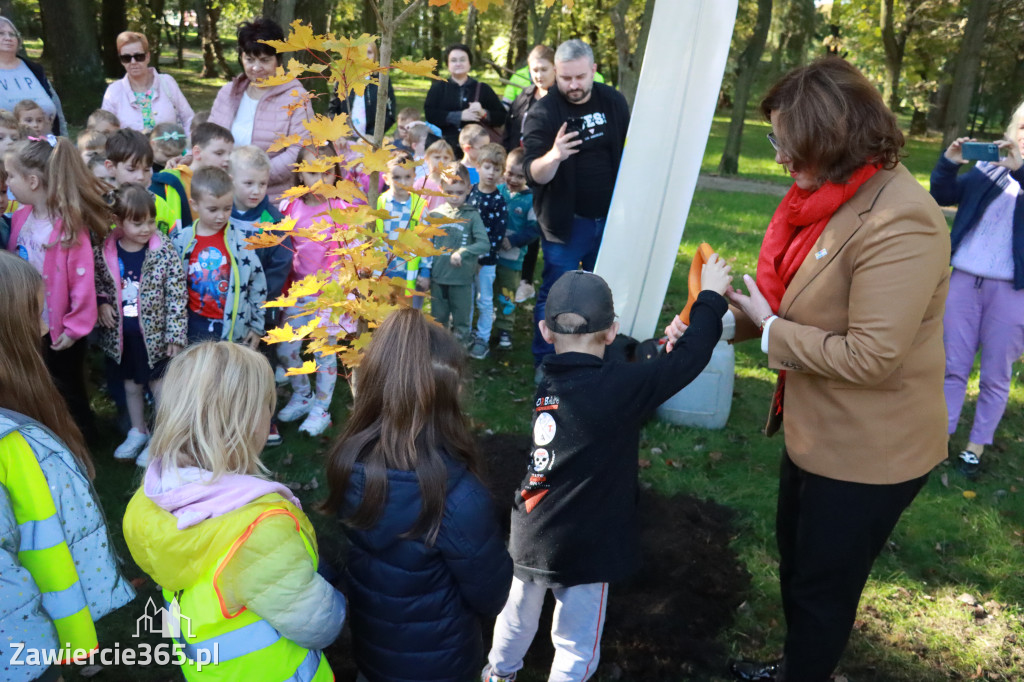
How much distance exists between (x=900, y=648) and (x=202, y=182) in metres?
4.10

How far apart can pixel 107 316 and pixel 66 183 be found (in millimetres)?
785

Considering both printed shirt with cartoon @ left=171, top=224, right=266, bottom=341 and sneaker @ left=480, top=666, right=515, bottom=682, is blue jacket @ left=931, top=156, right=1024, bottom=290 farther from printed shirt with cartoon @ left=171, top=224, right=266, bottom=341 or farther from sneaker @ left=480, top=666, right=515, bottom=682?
printed shirt with cartoon @ left=171, top=224, right=266, bottom=341

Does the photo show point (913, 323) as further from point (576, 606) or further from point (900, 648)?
A: point (900, 648)

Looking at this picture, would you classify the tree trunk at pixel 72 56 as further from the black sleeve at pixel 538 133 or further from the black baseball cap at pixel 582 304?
the black baseball cap at pixel 582 304

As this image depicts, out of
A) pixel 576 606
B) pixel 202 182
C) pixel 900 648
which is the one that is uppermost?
pixel 202 182

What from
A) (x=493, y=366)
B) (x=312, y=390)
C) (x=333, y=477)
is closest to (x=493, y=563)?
(x=333, y=477)

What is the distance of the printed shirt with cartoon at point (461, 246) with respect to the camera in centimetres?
592

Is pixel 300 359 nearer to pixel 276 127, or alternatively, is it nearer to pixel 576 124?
pixel 276 127

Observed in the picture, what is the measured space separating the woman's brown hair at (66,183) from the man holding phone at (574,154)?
2656mm

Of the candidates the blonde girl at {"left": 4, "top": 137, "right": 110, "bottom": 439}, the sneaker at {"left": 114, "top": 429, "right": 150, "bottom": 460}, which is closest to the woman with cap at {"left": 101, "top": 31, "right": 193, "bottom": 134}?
the blonde girl at {"left": 4, "top": 137, "right": 110, "bottom": 439}

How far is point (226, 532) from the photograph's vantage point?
197cm

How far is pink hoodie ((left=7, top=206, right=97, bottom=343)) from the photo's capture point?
4199 millimetres

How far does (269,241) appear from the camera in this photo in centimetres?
268

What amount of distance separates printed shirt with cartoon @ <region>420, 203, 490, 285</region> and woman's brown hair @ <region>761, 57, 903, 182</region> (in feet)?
12.2
